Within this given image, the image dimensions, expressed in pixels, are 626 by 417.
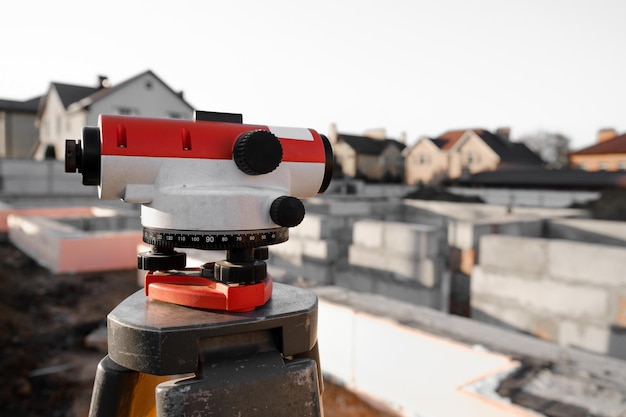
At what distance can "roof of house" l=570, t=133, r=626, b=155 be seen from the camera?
124ft

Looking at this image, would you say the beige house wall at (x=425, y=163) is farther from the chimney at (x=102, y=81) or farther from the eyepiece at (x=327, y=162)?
the eyepiece at (x=327, y=162)

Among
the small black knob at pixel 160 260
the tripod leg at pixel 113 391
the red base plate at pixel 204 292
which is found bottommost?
the tripod leg at pixel 113 391

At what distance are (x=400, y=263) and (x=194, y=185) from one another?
21.1 ft

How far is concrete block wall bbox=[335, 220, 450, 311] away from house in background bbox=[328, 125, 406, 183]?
38993mm

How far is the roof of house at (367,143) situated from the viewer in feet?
157

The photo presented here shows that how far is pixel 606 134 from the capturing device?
42406 mm

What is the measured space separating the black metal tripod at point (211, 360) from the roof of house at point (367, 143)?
4682 cm

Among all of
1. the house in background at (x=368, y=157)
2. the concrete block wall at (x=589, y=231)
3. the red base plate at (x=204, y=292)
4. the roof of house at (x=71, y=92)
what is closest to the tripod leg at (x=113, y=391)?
the red base plate at (x=204, y=292)

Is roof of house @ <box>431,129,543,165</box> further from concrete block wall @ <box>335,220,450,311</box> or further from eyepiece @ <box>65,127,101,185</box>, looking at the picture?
eyepiece @ <box>65,127,101,185</box>

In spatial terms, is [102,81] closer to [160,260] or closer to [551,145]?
[160,260]

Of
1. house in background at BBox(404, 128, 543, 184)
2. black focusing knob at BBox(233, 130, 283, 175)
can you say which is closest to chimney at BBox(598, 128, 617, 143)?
house in background at BBox(404, 128, 543, 184)

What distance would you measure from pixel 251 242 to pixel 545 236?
969 centimetres

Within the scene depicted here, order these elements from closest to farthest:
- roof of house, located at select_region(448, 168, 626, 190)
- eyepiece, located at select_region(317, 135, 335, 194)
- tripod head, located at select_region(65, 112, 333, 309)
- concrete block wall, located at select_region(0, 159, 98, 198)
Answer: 1. tripod head, located at select_region(65, 112, 333, 309)
2. eyepiece, located at select_region(317, 135, 335, 194)
3. concrete block wall, located at select_region(0, 159, 98, 198)
4. roof of house, located at select_region(448, 168, 626, 190)

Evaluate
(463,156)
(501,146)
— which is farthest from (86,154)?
(501,146)
